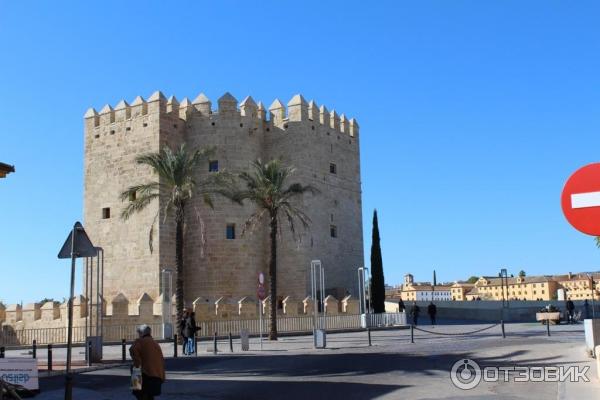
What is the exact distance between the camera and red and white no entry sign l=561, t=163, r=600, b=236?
389 centimetres

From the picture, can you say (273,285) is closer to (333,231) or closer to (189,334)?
(189,334)


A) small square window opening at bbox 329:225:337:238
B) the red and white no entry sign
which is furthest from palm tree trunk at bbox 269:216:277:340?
the red and white no entry sign

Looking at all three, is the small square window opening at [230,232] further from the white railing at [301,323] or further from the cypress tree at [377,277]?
the cypress tree at [377,277]

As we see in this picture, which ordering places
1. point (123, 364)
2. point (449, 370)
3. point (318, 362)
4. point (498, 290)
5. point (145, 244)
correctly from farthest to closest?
point (498, 290)
point (145, 244)
point (123, 364)
point (318, 362)
point (449, 370)

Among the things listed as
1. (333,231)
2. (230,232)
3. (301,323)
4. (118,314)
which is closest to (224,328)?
(301,323)

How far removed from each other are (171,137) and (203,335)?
1126 centimetres

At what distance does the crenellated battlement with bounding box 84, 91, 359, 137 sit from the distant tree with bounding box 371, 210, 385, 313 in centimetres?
667

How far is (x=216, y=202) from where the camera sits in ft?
112

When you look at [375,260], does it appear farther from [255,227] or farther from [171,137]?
[171,137]

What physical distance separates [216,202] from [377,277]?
30.6 ft

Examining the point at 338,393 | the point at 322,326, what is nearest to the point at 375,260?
the point at 322,326

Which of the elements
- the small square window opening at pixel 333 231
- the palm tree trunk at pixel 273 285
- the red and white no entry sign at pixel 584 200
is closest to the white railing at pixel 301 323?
the palm tree trunk at pixel 273 285

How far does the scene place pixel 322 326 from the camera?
92.0 feet

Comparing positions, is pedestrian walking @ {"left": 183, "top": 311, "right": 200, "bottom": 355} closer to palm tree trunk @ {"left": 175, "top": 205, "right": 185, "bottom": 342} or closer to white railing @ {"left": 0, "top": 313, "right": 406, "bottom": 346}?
palm tree trunk @ {"left": 175, "top": 205, "right": 185, "bottom": 342}
